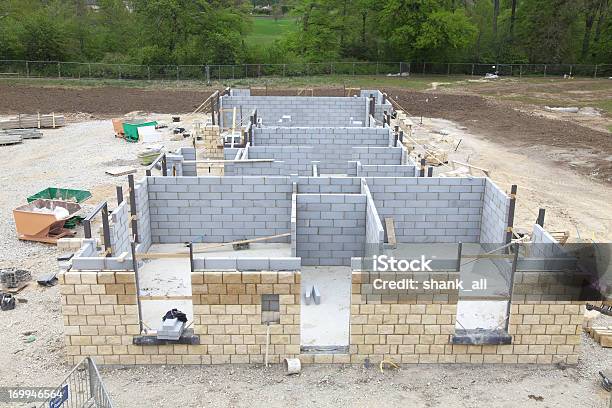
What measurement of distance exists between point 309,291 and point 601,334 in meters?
4.97

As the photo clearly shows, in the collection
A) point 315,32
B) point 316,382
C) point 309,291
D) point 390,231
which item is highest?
point 315,32

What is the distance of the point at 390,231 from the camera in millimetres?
11727

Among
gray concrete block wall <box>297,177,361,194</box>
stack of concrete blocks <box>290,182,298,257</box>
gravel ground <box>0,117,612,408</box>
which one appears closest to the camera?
gravel ground <box>0,117,612,408</box>

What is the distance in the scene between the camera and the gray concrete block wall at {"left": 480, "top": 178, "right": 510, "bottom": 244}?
11305mm

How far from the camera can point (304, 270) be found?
11.8 meters

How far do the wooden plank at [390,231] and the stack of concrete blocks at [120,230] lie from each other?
16.8 feet

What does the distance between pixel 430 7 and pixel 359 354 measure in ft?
145

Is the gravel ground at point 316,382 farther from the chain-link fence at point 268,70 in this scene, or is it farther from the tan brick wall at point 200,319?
the chain-link fence at point 268,70

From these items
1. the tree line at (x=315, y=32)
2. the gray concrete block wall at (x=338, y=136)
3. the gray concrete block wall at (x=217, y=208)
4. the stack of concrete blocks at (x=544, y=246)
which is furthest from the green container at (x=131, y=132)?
the tree line at (x=315, y=32)

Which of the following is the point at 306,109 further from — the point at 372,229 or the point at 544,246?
the point at 544,246

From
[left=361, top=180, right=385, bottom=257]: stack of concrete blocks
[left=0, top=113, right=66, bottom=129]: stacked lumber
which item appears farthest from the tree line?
[left=361, top=180, right=385, bottom=257]: stack of concrete blocks

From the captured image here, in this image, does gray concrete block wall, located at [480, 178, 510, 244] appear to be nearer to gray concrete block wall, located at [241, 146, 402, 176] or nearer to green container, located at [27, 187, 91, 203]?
gray concrete block wall, located at [241, 146, 402, 176]

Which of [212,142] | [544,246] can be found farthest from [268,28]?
[544,246]

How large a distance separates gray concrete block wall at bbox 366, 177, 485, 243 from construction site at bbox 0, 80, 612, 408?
33 mm
